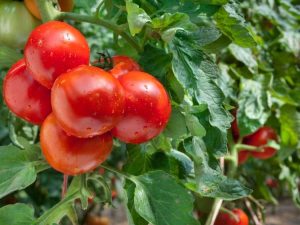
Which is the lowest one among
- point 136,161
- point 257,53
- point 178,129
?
point 257,53

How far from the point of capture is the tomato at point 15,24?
2.42 feet

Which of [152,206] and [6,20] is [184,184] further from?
[6,20]

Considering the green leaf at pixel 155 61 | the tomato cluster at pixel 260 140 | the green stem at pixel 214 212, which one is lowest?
the tomato cluster at pixel 260 140

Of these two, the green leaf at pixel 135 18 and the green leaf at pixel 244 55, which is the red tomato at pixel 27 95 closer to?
the green leaf at pixel 135 18

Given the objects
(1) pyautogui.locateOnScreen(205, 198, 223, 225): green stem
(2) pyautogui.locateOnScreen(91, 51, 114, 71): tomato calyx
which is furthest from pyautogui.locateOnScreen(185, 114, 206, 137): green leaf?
(1) pyautogui.locateOnScreen(205, 198, 223, 225): green stem

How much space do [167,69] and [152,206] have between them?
0.55ft

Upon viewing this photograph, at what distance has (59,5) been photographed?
755 mm

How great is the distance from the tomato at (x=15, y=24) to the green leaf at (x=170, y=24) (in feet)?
0.67

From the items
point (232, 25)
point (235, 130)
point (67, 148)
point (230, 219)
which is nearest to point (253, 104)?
point (235, 130)

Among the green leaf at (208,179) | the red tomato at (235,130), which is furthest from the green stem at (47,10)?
the red tomato at (235,130)

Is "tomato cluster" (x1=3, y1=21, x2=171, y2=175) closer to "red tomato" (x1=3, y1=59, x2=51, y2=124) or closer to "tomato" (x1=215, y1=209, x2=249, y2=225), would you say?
"red tomato" (x1=3, y1=59, x2=51, y2=124)

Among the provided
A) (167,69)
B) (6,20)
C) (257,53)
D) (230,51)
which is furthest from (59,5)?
(257,53)

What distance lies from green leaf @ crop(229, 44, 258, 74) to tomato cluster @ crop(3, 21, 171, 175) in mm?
616

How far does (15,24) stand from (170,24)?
23 centimetres
